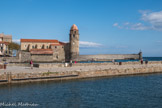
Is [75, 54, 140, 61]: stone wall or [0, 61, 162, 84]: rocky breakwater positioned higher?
[75, 54, 140, 61]: stone wall

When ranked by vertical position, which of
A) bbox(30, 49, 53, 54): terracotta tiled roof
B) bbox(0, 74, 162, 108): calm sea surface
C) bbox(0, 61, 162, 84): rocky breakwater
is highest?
Answer: bbox(30, 49, 53, 54): terracotta tiled roof

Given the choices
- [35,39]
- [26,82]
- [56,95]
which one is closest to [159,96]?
[56,95]

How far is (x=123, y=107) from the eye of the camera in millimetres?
15477

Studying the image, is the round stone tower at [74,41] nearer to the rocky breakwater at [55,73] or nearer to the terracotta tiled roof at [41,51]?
the terracotta tiled roof at [41,51]

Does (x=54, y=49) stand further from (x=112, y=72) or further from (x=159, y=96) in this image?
(x=159, y=96)

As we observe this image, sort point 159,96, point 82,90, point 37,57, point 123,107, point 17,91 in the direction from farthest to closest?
point 37,57 → point 82,90 → point 17,91 → point 159,96 → point 123,107

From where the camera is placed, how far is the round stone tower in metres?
100

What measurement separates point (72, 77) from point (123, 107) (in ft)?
47.6

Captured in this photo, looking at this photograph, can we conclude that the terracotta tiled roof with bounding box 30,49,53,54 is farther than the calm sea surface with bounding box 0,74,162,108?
Yes

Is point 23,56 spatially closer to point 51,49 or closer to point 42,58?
point 42,58

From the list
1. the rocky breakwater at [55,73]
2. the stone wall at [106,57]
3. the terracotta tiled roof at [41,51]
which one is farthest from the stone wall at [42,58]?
the rocky breakwater at [55,73]

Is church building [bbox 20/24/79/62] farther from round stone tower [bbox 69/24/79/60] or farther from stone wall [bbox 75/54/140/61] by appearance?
stone wall [bbox 75/54/140/61]

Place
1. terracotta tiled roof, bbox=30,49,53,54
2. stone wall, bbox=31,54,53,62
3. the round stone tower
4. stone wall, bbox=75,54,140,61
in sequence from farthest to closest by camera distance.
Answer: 1. stone wall, bbox=75,54,140,61
2. the round stone tower
3. terracotta tiled roof, bbox=30,49,53,54
4. stone wall, bbox=31,54,53,62

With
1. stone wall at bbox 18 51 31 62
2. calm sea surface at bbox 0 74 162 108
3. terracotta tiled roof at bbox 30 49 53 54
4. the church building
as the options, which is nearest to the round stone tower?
the church building
